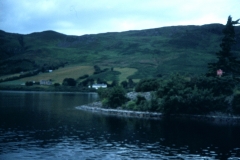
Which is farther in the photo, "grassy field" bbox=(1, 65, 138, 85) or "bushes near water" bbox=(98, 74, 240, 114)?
"grassy field" bbox=(1, 65, 138, 85)

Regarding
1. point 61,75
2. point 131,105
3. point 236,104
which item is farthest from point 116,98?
point 61,75

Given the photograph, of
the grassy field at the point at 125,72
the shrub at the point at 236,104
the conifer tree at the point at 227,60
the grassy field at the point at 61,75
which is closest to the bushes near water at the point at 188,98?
the shrub at the point at 236,104

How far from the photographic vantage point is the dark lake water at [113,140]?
3131cm

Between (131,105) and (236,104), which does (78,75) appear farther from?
(236,104)

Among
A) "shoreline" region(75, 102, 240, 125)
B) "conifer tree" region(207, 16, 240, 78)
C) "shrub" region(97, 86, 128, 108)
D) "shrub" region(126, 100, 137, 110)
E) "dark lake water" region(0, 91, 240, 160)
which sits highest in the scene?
"conifer tree" region(207, 16, 240, 78)

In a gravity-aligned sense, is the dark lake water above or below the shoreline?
below

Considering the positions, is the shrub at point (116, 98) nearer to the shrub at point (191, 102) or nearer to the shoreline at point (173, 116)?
the shoreline at point (173, 116)

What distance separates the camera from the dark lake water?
31.3 meters

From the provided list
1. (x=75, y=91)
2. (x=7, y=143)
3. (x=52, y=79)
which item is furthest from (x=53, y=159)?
(x=52, y=79)

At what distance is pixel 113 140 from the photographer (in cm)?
3891

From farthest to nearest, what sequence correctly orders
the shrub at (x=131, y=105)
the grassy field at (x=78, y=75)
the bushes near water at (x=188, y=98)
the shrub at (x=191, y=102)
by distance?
the grassy field at (x=78, y=75) < the shrub at (x=131, y=105) < the bushes near water at (x=188, y=98) < the shrub at (x=191, y=102)

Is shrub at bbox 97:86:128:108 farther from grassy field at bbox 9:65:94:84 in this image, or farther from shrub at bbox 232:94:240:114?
grassy field at bbox 9:65:94:84

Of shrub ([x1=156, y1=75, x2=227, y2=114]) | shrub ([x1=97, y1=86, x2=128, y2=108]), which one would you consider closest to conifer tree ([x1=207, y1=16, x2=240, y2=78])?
shrub ([x1=156, y1=75, x2=227, y2=114])

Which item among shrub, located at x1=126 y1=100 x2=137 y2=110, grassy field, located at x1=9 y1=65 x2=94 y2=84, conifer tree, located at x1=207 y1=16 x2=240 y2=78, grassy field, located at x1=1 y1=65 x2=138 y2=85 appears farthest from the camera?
grassy field, located at x1=9 y1=65 x2=94 y2=84
